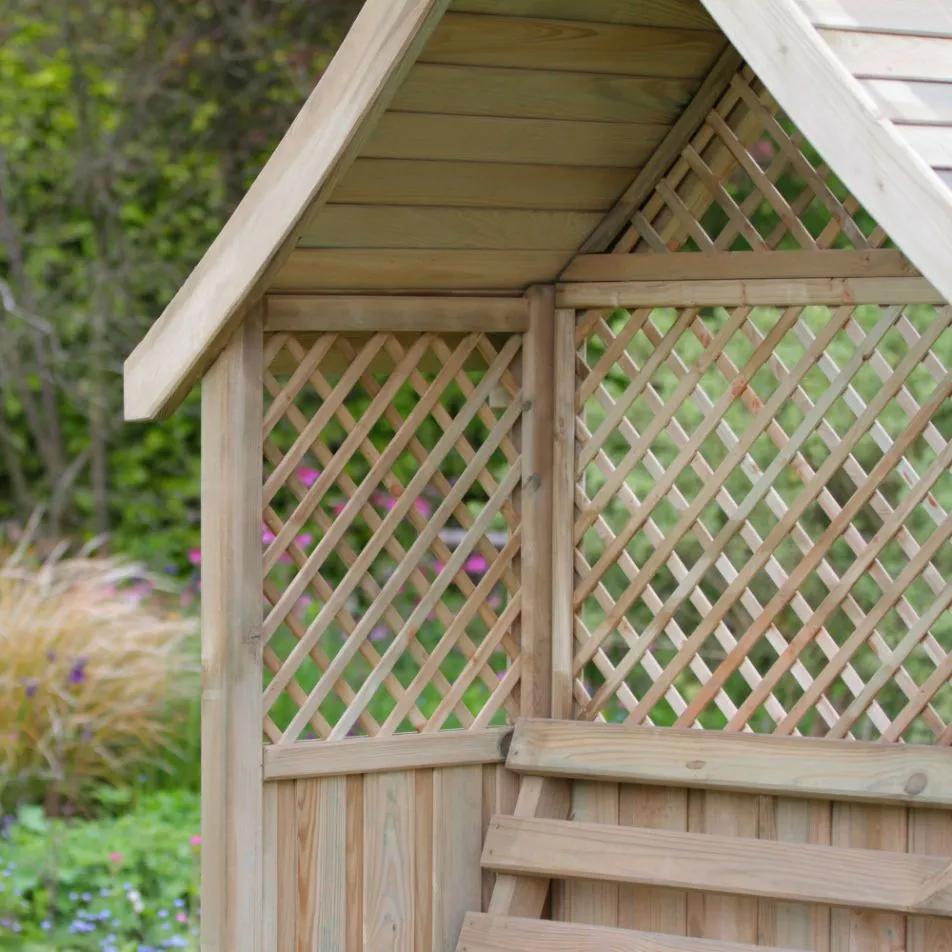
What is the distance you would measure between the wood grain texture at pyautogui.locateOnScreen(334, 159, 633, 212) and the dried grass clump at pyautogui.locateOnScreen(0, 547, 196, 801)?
8.76 ft

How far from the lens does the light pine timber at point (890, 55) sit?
1.89m

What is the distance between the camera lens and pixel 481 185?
2.86m

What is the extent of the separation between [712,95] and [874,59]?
3.75 feet

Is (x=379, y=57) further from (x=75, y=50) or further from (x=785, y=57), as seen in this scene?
(x=75, y=50)

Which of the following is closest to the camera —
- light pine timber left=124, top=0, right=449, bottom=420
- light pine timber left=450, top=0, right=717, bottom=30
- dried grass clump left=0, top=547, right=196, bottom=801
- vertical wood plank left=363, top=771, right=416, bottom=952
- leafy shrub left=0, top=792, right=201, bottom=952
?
light pine timber left=124, top=0, right=449, bottom=420

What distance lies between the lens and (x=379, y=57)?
2.36 metres

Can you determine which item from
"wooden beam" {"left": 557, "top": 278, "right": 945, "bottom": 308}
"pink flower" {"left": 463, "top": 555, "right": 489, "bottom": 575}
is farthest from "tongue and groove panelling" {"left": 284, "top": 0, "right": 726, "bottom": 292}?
"pink flower" {"left": 463, "top": 555, "right": 489, "bottom": 575}

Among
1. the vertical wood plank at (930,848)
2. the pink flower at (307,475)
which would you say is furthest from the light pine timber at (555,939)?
the pink flower at (307,475)

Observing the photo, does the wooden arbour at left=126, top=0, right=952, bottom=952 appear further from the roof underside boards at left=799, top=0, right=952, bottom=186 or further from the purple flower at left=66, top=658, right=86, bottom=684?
the purple flower at left=66, top=658, right=86, bottom=684

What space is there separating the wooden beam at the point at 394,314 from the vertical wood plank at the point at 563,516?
0.10 m

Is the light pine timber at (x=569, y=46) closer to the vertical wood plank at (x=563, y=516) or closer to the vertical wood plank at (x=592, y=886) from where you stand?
the vertical wood plank at (x=563, y=516)

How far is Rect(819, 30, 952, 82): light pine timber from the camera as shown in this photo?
74.4 inches

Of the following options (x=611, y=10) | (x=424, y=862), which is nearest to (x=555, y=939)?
(x=424, y=862)

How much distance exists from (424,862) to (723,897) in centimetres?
58
